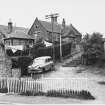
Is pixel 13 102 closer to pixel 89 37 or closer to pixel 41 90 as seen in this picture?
pixel 41 90

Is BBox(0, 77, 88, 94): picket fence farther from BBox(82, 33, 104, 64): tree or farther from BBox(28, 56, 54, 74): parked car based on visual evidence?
BBox(82, 33, 104, 64): tree

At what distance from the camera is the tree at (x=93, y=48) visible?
3067 cm

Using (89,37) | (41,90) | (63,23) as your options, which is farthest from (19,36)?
(41,90)

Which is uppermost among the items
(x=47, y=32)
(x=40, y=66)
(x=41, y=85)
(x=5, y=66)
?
(x=47, y=32)

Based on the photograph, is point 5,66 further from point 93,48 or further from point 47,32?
point 47,32

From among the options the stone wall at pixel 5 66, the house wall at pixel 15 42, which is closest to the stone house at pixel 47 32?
the house wall at pixel 15 42

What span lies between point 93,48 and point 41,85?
1695 cm

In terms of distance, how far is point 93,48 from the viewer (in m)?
30.7

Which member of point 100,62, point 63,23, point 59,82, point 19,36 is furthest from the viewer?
point 63,23

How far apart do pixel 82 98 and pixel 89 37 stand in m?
19.2

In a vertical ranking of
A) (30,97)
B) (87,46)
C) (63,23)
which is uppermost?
(63,23)

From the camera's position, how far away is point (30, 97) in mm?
14344

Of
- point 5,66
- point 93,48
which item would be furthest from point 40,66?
point 5,66

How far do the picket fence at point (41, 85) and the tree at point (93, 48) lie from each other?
16445 millimetres
